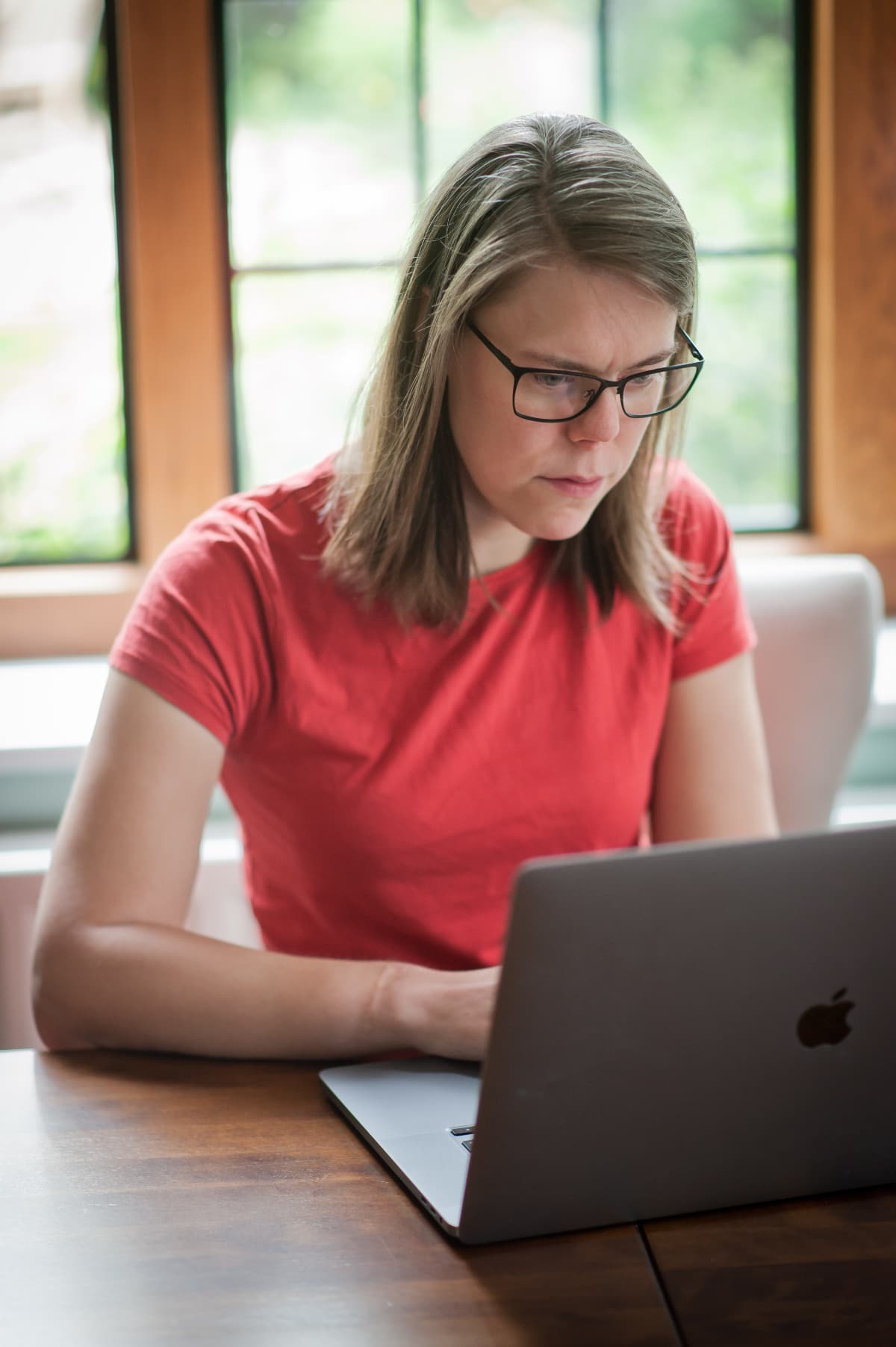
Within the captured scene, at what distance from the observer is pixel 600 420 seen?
1.13m

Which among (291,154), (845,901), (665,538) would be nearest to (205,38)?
(291,154)

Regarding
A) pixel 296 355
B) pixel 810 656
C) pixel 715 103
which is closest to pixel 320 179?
pixel 296 355

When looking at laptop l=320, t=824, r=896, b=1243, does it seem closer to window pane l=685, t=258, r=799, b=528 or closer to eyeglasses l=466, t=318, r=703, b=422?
eyeglasses l=466, t=318, r=703, b=422

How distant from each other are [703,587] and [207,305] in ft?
3.24

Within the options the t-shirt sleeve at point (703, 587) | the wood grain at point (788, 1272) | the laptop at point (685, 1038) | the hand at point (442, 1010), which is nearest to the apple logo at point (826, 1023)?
the laptop at point (685, 1038)

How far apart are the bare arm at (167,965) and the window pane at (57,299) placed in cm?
109

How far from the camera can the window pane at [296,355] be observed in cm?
212

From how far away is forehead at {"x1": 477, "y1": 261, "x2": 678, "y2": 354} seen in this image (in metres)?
1.09

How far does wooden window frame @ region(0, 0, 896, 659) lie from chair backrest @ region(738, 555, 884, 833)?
673 mm

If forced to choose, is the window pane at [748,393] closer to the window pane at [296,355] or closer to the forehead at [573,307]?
the window pane at [296,355]

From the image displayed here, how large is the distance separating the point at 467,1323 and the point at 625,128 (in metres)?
1.83

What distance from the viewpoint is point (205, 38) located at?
1.94m

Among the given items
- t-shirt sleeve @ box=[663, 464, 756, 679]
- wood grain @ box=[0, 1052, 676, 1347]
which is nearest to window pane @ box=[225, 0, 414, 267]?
t-shirt sleeve @ box=[663, 464, 756, 679]

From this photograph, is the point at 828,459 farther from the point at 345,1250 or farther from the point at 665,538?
the point at 345,1250
